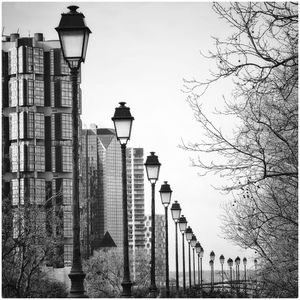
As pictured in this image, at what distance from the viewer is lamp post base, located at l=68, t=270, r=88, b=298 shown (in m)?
11.3

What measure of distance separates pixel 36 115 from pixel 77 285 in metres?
130

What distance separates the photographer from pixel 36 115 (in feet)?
460

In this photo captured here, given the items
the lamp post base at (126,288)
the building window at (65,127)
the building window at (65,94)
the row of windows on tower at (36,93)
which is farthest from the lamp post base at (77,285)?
the row of windows on tower at (36,93)

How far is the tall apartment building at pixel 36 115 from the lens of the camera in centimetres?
13662

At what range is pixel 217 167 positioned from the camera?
47.0 ft

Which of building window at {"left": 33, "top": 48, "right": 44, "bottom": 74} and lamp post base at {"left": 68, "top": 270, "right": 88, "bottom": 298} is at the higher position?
building window at {"left": 33, "top": 48, "right": 44, "bottom": 74}

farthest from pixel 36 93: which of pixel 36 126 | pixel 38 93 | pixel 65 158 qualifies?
pixel 65 158

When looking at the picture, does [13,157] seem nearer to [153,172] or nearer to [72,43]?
[153,172]

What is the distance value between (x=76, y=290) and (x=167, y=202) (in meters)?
15.3

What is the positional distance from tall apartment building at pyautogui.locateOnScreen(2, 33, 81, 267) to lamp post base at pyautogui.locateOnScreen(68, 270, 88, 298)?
12236 cm

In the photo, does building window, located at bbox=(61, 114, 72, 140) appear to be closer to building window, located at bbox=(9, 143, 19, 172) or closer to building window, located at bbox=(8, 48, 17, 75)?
building window, located at bbox=(9, 143, 19, 172)

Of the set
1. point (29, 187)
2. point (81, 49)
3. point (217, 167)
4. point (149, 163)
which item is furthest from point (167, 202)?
point (29, 187)

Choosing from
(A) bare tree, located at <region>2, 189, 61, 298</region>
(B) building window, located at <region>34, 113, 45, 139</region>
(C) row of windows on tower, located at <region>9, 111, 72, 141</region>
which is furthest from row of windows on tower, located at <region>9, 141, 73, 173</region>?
(A) bare tree, located at <region>2, 189, 61, 298</region>

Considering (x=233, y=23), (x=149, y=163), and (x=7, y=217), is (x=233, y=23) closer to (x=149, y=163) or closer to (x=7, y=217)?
(x=149, y=163)
